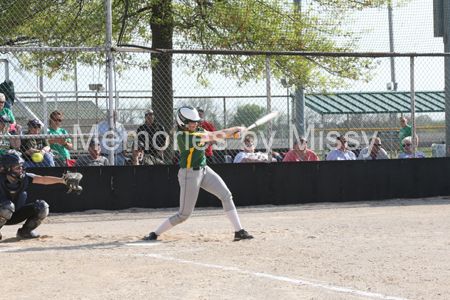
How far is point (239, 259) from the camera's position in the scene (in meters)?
5.48

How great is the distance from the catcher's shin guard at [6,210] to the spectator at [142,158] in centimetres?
393

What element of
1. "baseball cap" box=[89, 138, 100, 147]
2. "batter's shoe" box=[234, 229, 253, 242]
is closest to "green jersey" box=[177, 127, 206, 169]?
"batter's shoe" box=[234, 229, 253, 242]

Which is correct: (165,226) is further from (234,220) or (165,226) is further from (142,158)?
(142,158)

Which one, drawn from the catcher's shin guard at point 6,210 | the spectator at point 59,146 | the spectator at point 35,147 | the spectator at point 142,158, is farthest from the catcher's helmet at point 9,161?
the spectator at point 142,158

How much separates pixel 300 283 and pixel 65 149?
23.3ft

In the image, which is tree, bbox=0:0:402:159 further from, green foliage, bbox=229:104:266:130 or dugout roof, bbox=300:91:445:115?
dugout roof, bbox=300:91:445:115

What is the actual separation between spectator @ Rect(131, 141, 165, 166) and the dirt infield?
173 cm

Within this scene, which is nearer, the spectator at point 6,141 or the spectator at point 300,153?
the spectator at point 6,141

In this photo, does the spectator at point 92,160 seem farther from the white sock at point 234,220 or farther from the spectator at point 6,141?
the white sock at point 234,220

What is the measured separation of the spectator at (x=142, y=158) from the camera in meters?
10.6

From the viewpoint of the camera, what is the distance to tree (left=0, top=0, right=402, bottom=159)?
40.8 feet

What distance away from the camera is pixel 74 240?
6.96m

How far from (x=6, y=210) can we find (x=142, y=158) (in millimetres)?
4082

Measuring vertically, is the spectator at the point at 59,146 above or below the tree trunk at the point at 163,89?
below
